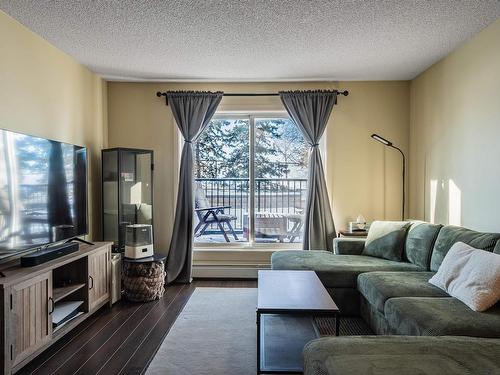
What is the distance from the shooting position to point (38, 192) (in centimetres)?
269

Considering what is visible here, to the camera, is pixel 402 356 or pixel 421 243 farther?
pixel 421 243

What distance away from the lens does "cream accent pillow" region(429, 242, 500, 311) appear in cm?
213

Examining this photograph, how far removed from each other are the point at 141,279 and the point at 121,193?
1014 mm

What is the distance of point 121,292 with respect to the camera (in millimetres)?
3781

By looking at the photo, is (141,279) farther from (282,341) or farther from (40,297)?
(282,341)

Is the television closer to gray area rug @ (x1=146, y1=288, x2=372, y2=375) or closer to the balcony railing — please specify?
gray area rug @ (x1=146, y1=288, x2=372, y2=375)

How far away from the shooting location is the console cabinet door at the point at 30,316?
218cm

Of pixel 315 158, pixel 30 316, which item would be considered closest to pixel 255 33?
pixel 315 158

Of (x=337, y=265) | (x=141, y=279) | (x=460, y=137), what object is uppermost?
(x=460, y=137)

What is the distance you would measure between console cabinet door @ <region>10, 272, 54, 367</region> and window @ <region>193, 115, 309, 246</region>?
2.30 meters

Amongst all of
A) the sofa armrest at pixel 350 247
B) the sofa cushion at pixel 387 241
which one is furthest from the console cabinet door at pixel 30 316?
the sofa cushion at pixel 387 241

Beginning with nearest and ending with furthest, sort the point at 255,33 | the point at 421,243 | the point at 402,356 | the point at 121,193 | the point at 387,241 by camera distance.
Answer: the point at 402,356 < the point at 255,33 < the point at 421,243 < the point at 387,241 < the point at 121,193

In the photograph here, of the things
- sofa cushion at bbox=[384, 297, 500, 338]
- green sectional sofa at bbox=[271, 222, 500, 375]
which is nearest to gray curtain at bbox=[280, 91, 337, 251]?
green sectional sofa at bbox=[271, 222, 500, 375]

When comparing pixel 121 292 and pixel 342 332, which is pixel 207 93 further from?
pixel 342 332
